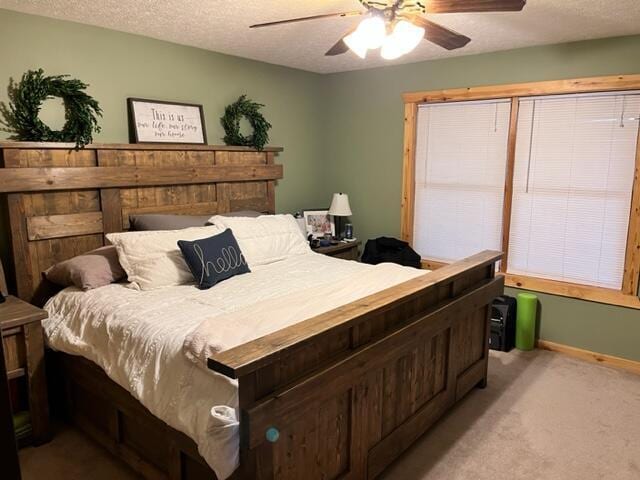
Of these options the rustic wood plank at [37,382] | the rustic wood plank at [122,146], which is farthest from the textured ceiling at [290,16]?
the rustic wood plank at [37,382]

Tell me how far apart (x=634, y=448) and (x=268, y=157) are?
3268mm

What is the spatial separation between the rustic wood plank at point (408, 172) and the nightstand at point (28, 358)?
304cm

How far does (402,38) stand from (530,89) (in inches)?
73.4

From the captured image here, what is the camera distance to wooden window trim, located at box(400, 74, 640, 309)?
133 inches

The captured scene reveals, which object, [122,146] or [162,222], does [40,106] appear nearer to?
[122,146]

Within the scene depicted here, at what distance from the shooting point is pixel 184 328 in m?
2.12

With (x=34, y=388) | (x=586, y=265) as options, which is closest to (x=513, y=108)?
(x=586, y=265)

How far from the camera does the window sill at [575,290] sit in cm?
348

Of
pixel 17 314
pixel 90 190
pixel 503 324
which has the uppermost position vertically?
pixel 90 190

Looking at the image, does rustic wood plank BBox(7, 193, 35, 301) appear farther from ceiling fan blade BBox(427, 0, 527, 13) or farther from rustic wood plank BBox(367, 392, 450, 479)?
ceiling fan blade BBox(427, 0, 527, 13)

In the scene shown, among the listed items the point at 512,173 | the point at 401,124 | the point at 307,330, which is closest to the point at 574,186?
the point at 512,173

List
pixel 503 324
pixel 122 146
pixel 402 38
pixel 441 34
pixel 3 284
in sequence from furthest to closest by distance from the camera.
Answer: pixel 503 324, pixel 122 146, pixel 3 284, pixel 441 34, pixel 402 38

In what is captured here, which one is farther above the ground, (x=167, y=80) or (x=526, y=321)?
(x=167, y=80)

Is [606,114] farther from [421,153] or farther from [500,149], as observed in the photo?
[421,153]
